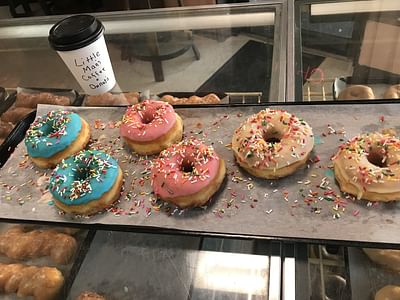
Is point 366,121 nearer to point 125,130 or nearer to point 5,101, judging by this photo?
point 125,130

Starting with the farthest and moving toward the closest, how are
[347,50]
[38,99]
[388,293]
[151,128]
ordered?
1. [38,99]
2. [347,50]
3. [151,128]
4. [388,293]

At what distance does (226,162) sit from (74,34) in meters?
0.70

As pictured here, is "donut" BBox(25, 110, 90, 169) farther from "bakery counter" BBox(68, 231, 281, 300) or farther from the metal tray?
"bakery counter" BBox(68, 231, 281, 300)

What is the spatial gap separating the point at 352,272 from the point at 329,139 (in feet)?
1.51

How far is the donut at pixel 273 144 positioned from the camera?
1.27 m

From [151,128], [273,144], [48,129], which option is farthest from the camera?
[48,129]

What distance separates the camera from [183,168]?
4.34ft

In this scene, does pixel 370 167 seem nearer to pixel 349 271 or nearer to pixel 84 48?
pixel 349 271

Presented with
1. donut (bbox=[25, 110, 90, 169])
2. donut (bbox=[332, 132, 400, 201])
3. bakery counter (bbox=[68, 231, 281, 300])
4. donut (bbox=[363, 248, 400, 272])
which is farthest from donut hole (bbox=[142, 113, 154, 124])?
donut (bbox=[363, 248, 400, 272])

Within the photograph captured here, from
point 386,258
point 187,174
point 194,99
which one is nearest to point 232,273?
point 187,174

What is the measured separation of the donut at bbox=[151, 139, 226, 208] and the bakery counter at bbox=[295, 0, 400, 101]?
464 millimetres

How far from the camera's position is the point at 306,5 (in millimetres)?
1781

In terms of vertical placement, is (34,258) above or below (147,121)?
below

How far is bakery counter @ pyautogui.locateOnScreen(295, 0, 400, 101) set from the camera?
1551 millimetres
